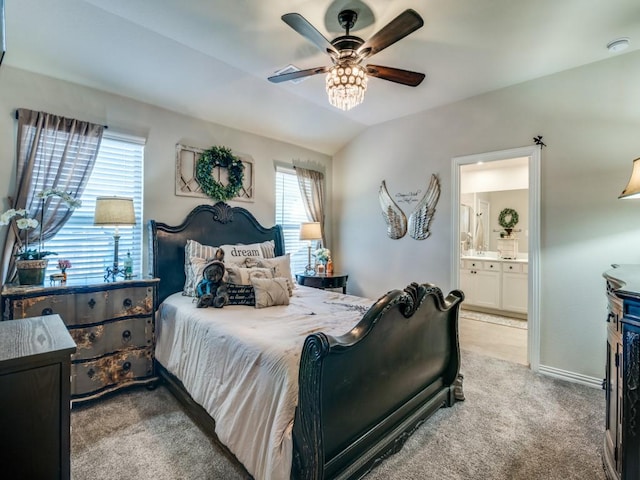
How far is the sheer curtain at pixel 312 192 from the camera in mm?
4658

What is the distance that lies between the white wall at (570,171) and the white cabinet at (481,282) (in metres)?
2.07

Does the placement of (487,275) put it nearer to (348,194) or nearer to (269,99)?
(348,194)

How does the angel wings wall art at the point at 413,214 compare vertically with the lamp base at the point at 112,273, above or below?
above

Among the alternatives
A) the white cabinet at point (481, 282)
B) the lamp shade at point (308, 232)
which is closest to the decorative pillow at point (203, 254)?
the lamp shade at point (308, 232)

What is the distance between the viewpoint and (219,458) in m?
1.90

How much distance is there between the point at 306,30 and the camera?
6.15 feet

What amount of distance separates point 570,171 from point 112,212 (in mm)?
4158

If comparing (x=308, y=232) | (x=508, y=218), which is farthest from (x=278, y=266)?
(x=508, y=218)

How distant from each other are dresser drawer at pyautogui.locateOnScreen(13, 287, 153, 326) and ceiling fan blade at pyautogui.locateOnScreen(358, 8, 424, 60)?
255 cm

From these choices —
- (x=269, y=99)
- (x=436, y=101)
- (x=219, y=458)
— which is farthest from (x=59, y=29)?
(x=436, y=101)

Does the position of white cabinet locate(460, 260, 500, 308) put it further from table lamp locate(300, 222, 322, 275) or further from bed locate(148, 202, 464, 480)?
bed locate(148, 202, 464, 480)

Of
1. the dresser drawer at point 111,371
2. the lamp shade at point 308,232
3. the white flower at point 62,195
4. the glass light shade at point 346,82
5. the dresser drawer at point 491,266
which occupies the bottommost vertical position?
the dresser drawer at point 111,371

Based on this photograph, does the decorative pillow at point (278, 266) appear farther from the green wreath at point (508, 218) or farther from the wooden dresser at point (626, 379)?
the green wreath at point (508, 218)

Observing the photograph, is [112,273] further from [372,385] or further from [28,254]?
[372,385]
